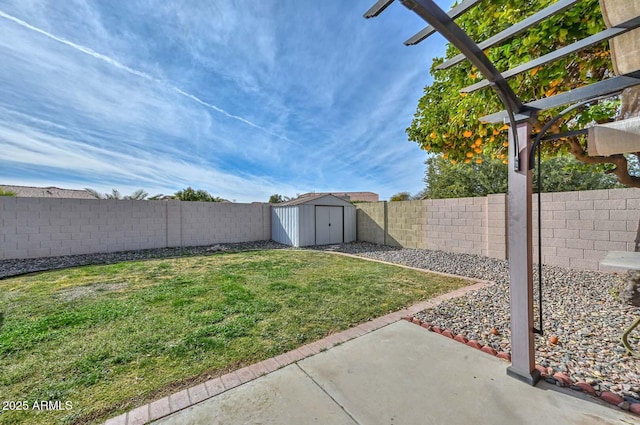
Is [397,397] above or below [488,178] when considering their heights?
below

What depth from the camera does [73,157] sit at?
1045 centimetres

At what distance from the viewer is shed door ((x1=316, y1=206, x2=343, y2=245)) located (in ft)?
35.9

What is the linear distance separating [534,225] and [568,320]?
338 centimetres

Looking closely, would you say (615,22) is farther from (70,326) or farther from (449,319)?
(70,326)

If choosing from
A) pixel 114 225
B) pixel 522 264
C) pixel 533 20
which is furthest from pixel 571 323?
pixel 114 225

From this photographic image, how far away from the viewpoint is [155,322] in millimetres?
3170

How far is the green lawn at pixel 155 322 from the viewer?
199cm

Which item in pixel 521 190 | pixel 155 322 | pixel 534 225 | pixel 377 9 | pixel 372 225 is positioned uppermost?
pixel 377 9

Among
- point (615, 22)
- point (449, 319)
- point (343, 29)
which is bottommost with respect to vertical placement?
point (449, 319)

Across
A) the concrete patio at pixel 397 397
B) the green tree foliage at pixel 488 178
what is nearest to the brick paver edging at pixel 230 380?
the concrete patio at pixel 397 397

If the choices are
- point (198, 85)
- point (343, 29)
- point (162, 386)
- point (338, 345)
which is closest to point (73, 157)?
point (198, 85)

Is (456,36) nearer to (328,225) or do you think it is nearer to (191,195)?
(328,225)

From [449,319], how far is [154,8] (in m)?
7.58

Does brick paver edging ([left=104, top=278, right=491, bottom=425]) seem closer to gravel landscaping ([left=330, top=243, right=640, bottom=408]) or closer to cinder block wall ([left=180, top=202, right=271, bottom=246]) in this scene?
gravel landscaping ([left=330, top=243, right=640, bottom=408])
